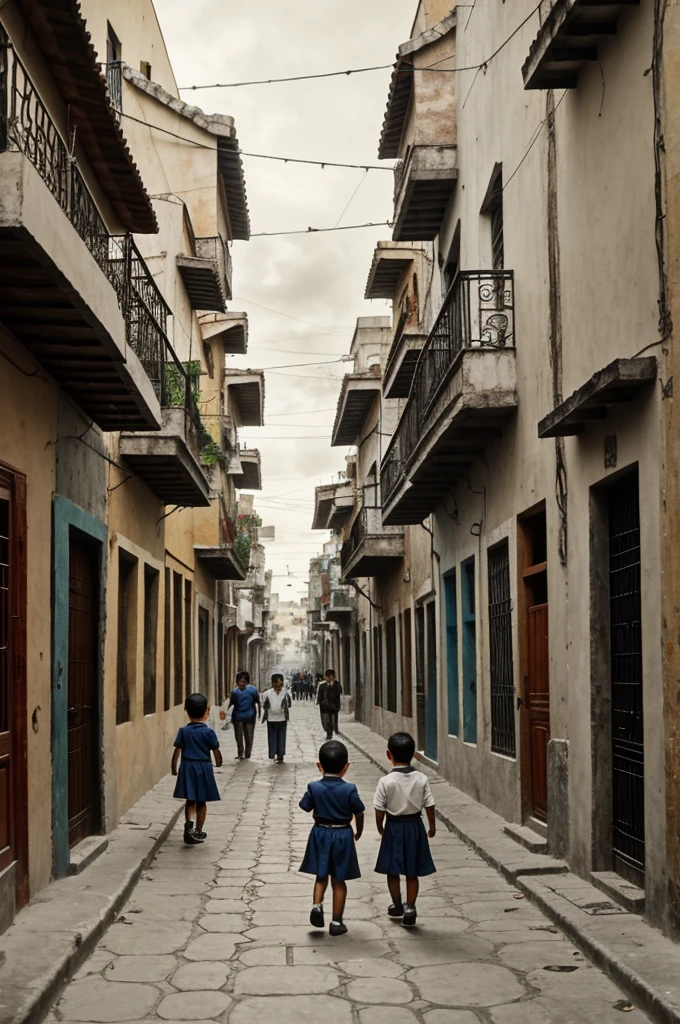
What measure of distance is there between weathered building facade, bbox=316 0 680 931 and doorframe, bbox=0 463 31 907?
3.85m

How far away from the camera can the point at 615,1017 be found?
6020mm

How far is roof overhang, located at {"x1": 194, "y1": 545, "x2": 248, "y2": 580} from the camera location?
26.4 m

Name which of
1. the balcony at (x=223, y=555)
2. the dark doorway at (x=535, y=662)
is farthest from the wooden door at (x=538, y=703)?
the balcony at (x=223, y=555)

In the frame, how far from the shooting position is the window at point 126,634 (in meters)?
14.9

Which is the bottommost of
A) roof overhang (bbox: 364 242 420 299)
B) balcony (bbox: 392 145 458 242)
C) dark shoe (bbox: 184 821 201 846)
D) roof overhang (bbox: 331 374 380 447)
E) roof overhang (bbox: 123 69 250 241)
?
dark shoe (bbox: 184 821 201 846)

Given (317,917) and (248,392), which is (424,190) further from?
(248,392)

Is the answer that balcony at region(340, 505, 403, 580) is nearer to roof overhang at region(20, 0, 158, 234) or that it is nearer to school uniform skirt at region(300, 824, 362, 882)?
roof overhang at region(20, 0, 158, 234)

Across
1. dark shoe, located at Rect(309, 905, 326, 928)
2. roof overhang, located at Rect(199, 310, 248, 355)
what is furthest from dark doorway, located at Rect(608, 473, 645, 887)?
roof overhang, located at Rect(199, 310, 248, 355)

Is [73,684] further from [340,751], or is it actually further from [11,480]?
[340,751]

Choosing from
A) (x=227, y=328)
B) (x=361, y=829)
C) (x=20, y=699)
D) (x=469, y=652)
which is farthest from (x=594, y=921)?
(x=227, y=328)

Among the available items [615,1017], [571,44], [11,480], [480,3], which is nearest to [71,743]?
[11,480]

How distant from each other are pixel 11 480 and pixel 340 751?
9.42 feet

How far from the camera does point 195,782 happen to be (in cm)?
1205

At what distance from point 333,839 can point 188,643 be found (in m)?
16.2
